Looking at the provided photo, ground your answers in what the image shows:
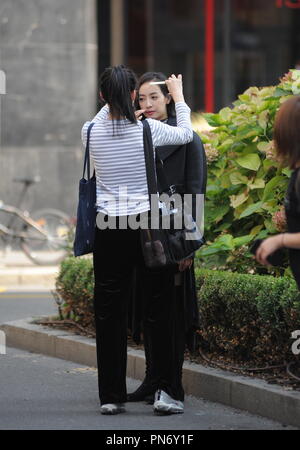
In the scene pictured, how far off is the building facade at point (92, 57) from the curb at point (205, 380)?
892 centimetres

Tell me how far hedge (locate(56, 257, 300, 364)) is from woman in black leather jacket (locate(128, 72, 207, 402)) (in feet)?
0.95

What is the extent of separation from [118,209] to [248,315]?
1.08 m

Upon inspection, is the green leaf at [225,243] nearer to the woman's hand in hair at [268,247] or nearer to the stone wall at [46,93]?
the woman's hand in hair at [268,247]

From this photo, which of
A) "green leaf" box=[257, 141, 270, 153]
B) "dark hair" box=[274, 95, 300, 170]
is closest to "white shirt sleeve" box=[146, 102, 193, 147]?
"dark hair" box=[274, 95, 300, 170]

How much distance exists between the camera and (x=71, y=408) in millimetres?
6012

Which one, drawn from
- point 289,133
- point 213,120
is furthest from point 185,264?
point 213,120

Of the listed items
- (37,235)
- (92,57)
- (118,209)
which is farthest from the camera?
(92,57)

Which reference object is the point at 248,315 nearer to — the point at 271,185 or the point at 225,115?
the point at 271,185

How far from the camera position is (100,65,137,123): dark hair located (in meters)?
5.62

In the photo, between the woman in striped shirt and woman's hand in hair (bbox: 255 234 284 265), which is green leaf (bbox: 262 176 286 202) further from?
woman's hand in hair (bbox: 255 234 284 265)

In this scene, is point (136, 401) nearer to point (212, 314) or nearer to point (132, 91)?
point (212, 314)

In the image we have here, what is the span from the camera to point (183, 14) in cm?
1773

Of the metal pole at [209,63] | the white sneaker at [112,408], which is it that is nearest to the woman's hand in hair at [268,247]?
the white sneaker at [112,408]

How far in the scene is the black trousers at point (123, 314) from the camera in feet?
18.7
